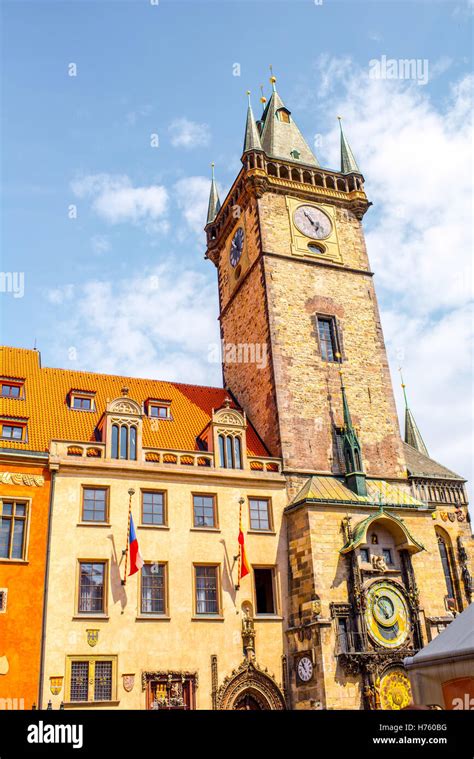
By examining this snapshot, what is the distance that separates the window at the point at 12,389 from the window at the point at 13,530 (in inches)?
215

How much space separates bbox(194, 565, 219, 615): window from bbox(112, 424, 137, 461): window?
4.62 m

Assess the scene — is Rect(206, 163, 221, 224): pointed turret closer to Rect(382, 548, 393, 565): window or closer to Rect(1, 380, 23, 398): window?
Rect(1, 380, 23, 398): window

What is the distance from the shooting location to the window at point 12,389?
1025 inches

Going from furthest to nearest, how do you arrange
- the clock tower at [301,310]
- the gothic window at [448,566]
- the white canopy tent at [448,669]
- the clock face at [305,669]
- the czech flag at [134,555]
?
the gothic window at [448,566], the clock tower at [301,310], the clock face at [305,669], the czech flag at [134,555], the white canopy tent at [448,669]

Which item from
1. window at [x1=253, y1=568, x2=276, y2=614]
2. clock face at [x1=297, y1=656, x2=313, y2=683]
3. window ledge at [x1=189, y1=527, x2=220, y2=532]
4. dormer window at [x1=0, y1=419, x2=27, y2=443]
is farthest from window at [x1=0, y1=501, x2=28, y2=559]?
clock face at [x1=297, y1=656, x2=313, y2=683]

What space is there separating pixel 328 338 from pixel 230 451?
25.5 feet

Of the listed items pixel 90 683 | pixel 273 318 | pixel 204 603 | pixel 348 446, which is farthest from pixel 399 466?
pixel 90 683

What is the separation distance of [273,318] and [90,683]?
1604 centimetres

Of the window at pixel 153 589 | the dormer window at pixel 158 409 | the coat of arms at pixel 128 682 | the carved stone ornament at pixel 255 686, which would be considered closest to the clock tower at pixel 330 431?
the carved stone ornament at pixel 255 686

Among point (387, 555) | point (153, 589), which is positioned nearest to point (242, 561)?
point (153, 589)

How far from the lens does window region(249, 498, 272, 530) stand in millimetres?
24991

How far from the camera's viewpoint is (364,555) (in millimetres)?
24297

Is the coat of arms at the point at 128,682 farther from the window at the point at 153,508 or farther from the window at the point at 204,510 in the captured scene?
the window at the point at 204,510
